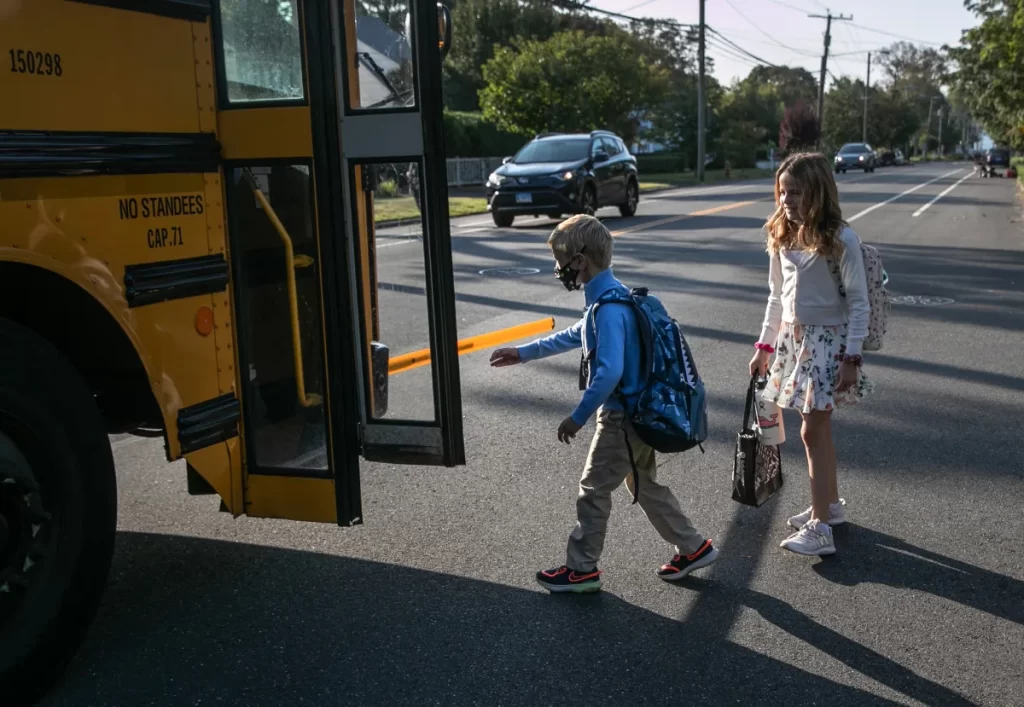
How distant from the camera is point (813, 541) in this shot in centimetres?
446

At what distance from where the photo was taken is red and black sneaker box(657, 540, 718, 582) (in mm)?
4199

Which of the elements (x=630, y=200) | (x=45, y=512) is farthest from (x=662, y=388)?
(x=630, y=200)

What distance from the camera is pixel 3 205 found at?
2965 mm

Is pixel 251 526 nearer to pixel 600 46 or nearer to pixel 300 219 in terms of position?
pixel 300 219

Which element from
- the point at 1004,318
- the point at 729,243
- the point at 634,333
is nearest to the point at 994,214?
the point at 729,243

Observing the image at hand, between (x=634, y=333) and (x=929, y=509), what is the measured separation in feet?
6.56

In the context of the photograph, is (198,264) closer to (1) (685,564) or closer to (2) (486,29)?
(1) (685,564)

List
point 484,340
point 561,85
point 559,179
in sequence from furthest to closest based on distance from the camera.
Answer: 1. point 561,85
2. point 559,179
3. point 484,340

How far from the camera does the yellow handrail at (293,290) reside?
398 cm

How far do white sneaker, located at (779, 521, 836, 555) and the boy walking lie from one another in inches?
17.4

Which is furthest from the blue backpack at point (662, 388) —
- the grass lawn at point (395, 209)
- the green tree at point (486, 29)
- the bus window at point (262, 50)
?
the green tree at point (486, 29)

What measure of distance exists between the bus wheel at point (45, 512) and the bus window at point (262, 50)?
3.81 ft

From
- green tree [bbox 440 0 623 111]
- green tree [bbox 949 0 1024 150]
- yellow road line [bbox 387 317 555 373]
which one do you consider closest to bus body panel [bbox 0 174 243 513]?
yellow road line [bbox 387 317 555 373]

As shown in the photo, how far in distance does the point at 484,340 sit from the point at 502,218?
11.8 m
